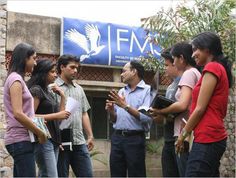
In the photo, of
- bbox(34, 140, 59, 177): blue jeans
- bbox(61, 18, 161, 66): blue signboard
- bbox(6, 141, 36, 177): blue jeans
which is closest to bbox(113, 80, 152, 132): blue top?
bbox(34, 140, 59, 177): blue jeans

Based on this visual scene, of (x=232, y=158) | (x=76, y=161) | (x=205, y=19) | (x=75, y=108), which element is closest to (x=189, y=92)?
(x=75, y=108)

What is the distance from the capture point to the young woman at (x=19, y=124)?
12.9ft

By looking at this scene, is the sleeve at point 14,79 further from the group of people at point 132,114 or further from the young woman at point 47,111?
the young woman at point 47,111

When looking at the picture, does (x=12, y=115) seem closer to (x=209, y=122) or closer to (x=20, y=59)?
(x=20, y=59)

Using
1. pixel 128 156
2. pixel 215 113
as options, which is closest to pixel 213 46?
pixel 215 113

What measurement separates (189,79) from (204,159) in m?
0.94

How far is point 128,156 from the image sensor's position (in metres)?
5.27

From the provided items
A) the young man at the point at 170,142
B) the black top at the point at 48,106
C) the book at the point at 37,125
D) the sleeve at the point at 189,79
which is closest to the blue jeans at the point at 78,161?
the black top at the point at 48,106

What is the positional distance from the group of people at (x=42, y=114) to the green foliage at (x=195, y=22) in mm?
4643

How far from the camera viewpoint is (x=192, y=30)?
968cm

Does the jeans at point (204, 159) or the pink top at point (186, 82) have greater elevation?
the pink top at point (186, 82)

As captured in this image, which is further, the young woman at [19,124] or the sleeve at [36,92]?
the sleeve at [36,92]

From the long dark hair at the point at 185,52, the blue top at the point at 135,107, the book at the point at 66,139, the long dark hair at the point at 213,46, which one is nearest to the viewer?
the long dark hair at the point at 213,46

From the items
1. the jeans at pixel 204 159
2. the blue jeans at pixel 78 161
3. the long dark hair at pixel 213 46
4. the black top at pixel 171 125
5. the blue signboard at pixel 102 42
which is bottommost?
the blue jeans at pixel 78 161
